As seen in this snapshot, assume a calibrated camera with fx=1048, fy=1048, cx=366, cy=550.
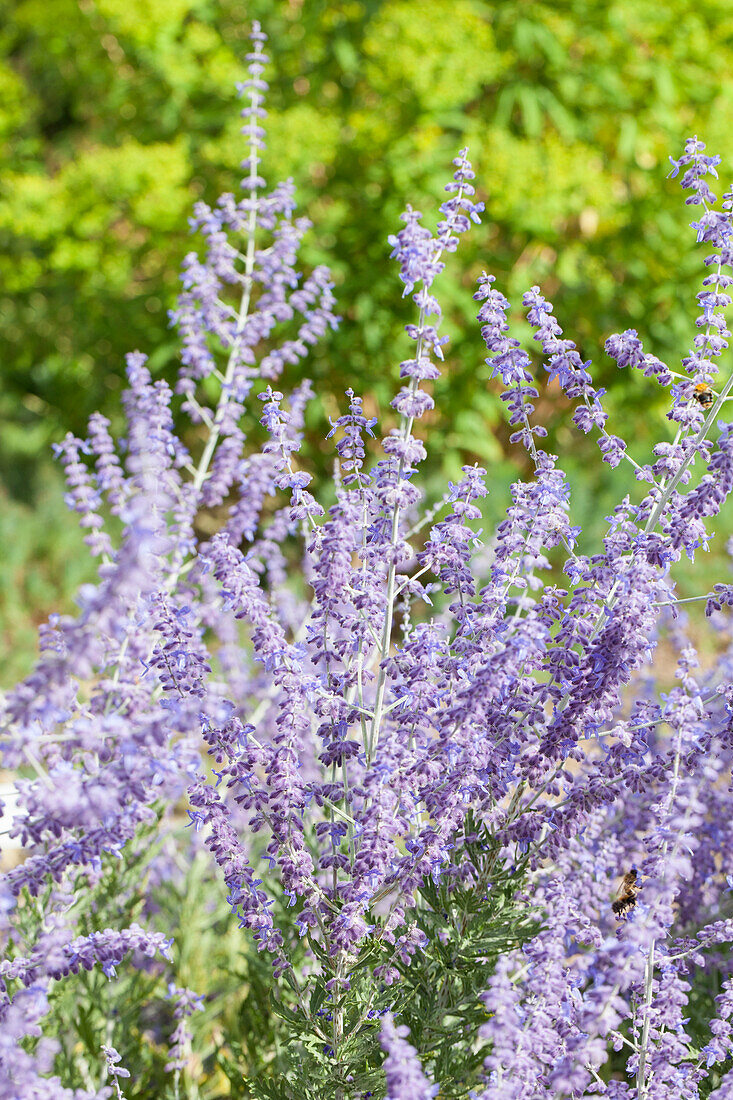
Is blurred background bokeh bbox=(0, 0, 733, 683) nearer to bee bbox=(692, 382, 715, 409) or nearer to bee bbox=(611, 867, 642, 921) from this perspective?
bee bbox=(692, 382, 715, 409)

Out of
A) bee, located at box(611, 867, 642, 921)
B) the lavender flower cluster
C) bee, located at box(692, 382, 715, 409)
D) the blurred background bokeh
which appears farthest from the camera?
the blurred background bokeh

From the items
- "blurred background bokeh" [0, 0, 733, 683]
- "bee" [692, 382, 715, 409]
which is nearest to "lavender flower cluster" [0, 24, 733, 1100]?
"bee" [692, 382, 715, 409]

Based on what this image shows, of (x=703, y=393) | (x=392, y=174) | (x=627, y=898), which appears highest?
(x=392, y=174)

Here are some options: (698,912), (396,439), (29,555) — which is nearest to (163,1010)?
(698,912)

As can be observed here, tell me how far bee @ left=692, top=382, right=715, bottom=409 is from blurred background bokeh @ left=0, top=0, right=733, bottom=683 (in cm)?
391

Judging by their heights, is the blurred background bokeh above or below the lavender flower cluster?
above

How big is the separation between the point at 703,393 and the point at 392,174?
14.3 ft

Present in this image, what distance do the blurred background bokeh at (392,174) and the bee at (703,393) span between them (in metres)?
3.91

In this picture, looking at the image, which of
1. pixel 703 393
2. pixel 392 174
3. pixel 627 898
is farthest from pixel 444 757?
pixel 392 174

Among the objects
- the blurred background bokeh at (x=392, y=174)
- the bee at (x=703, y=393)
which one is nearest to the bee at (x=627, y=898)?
the bee at (x=703, y=393)

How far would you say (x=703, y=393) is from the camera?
6.60ft

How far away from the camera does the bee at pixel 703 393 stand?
193 centimetres

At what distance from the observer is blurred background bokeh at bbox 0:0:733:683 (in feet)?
19.7

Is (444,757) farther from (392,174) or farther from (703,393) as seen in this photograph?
(392,174)
